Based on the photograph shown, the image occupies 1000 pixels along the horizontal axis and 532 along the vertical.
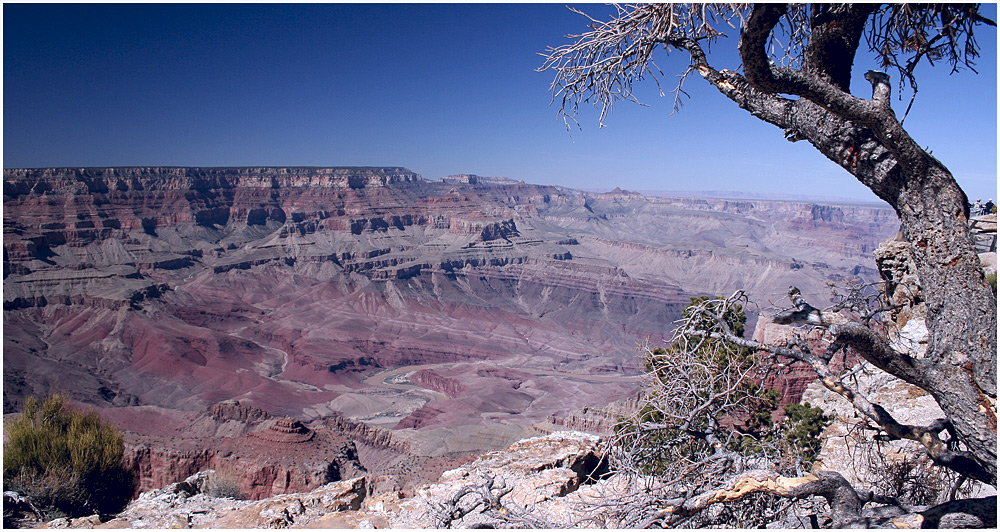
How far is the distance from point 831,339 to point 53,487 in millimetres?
20092

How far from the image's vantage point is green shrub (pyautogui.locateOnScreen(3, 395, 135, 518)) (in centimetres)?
1496

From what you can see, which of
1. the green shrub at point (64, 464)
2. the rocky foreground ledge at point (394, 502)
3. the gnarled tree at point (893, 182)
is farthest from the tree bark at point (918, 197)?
the green shrub at point (64, 464)

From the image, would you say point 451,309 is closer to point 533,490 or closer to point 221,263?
point 221,263

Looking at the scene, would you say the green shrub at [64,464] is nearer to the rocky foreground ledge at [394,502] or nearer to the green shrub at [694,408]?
the rocky foreground ledge at [394,502]

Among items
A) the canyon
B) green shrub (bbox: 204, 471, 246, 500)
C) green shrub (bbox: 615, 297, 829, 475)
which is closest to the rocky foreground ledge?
green shrub (bbox: 615, 297, 829, 475)

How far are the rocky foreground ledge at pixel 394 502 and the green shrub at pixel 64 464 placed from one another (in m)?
5.29

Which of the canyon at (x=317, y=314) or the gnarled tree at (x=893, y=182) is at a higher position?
the gnarled tree at (x=893, y=182)

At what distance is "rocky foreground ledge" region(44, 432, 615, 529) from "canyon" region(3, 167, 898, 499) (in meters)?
3.98

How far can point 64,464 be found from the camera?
15766mm

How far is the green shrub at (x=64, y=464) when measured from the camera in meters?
15.0

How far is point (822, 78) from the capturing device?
3607mm

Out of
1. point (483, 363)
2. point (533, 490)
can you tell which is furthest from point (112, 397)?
point (533, 490)

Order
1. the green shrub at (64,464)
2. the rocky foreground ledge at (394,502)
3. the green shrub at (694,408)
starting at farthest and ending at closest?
the green shrub at (64,464) → the rocky foreground ledge at (394,502) → the green shrub at (694,408)

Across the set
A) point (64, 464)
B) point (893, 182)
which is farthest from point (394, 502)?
point (64, 464)
